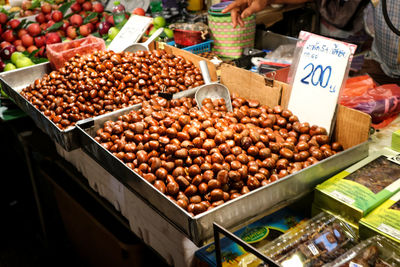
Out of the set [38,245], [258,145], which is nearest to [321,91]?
[258,145]

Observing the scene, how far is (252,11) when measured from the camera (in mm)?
2736

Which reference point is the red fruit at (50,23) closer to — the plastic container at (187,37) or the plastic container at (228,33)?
the plastic container at (187,37)

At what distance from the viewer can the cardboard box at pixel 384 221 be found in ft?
3.83

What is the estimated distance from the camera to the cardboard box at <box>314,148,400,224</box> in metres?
1.27

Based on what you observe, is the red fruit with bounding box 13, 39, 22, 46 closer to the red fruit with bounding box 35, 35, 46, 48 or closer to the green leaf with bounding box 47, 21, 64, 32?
the red fruit with bounding box 35, 35, 46, 48

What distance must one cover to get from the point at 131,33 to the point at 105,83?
86 centimetres

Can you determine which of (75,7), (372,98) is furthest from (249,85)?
(75,7)

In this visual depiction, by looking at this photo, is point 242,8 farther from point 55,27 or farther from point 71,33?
point 55,27

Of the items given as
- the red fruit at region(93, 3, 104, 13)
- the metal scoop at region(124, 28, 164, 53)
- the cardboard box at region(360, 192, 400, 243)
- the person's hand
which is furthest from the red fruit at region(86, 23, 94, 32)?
the cardboard box at region(360, 192, 400, 243)

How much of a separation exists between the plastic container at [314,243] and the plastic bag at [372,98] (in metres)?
0.72

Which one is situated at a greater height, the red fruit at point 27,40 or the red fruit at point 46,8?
the red fruit at point 46,8

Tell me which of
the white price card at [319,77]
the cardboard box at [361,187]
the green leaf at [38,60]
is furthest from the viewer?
the green leaf at [38,60]

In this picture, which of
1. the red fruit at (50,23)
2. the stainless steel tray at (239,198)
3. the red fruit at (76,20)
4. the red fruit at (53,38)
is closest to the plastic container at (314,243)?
the stainless steel tray at (239,198)

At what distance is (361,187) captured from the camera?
1.35 m
